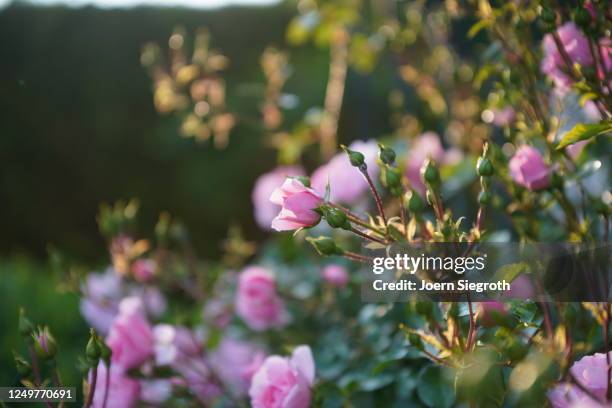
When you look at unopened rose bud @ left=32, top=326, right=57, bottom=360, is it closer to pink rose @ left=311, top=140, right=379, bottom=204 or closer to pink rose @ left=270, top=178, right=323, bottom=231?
pink rose @ left=270, top=178, right=323, bottom=231

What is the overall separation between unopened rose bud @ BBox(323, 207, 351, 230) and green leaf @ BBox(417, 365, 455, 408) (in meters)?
0.28

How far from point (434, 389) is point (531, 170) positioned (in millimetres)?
292

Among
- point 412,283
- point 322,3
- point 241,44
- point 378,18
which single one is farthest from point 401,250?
point 241,44

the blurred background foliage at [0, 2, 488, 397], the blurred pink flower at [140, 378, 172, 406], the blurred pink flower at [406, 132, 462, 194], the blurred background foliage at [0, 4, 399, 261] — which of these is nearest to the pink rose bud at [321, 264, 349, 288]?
the blurred pink flower at [406, 132, 462, 194]

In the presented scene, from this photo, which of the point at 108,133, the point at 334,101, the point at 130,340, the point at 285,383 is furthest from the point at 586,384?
the point at 108,133

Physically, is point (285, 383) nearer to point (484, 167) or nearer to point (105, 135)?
point (484, 167)

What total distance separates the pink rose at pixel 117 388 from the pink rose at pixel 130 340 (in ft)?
0.05

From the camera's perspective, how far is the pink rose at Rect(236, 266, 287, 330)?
126 centimetres

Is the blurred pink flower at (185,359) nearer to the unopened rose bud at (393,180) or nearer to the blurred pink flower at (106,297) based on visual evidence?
the blurred pink flower at (106,297)

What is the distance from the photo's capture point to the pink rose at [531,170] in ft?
2.64

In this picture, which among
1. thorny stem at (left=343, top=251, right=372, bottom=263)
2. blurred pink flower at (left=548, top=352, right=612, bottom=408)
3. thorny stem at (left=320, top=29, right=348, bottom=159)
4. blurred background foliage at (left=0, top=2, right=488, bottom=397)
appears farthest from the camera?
blurred background foliage at (left=0, top=2, right=488, bottom=397)

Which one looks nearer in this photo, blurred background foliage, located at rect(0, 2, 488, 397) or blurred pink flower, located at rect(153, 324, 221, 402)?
blurred pink flower, located at rect(153, 324, 221, 402)

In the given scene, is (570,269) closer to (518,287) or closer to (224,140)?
(518,287)

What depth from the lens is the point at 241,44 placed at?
5148 mm
